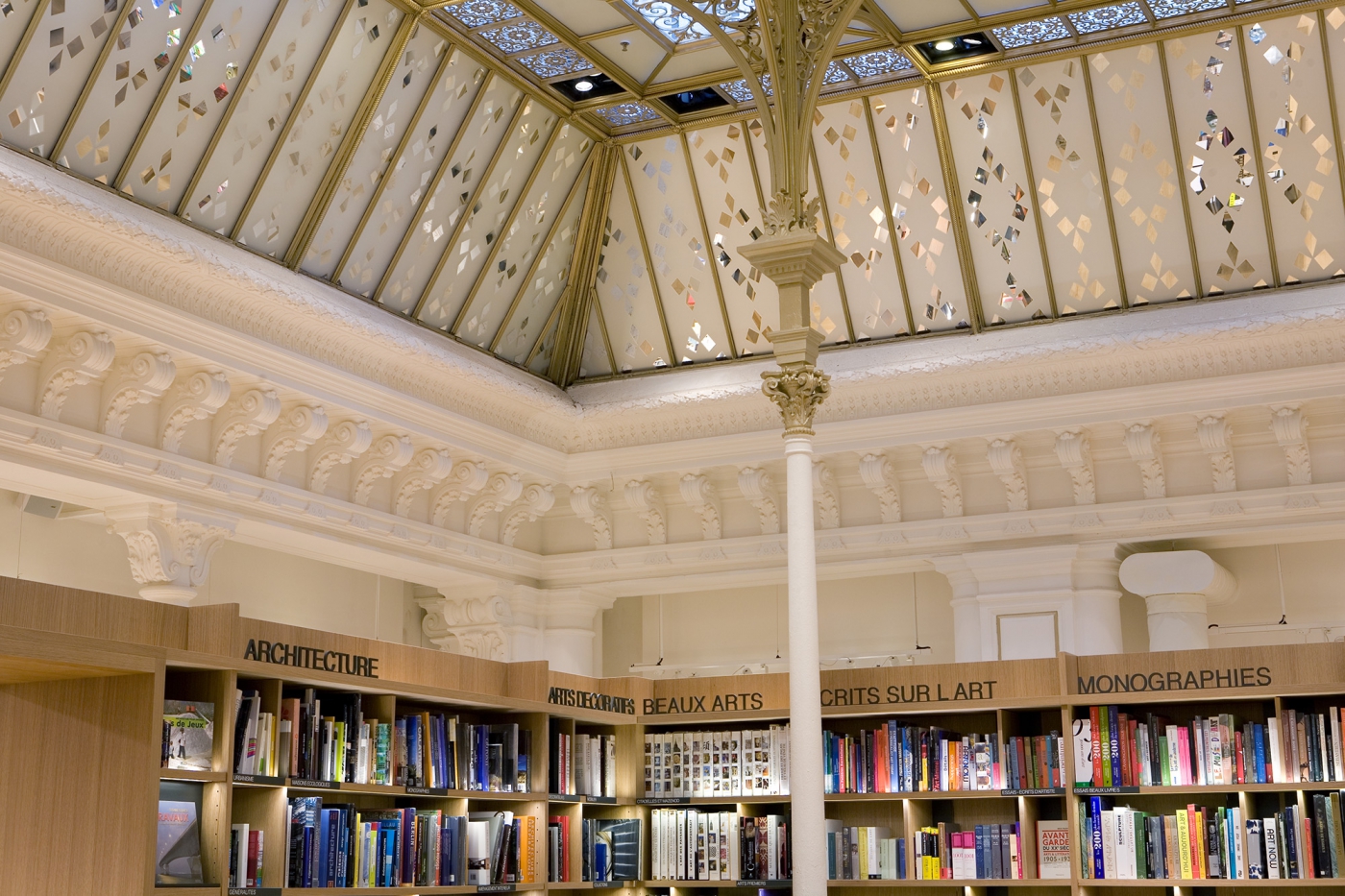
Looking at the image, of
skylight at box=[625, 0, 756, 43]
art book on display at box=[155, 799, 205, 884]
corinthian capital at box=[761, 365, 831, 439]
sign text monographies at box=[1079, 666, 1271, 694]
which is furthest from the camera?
skylight at box=[625, 0, 756, 43]

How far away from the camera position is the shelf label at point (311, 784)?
5.83 m

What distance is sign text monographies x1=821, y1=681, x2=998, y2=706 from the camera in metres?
7.16

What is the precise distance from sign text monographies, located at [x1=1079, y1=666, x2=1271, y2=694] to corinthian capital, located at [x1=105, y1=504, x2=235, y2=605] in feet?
13.5

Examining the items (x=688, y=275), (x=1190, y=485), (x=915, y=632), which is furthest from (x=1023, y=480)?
(x=688, y=275)

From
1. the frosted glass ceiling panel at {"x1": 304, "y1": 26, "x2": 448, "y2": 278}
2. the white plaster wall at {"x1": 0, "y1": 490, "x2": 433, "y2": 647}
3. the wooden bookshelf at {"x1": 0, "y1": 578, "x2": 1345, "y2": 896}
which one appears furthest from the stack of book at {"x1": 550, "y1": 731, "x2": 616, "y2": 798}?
the frosted glass ceiling panel at {"x1": 304, "y1": 26, "x2": 448, "y2": 278}

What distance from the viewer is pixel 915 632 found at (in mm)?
9422

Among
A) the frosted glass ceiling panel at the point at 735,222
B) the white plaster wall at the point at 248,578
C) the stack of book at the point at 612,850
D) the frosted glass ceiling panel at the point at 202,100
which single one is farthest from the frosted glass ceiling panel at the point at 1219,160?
the white plaster wall at the point at 248,578

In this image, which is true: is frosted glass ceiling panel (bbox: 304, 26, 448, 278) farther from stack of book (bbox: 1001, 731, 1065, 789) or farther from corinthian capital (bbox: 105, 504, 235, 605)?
stack of book (bbox: 1001, 731, 1065, 789)

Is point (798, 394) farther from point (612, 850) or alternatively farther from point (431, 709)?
point (612, 850)

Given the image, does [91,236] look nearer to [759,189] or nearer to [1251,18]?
[759,189]

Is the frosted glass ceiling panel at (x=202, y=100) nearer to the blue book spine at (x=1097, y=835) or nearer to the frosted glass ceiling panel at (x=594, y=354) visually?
the frosted glass ceiling panel at (x=594, y=354)

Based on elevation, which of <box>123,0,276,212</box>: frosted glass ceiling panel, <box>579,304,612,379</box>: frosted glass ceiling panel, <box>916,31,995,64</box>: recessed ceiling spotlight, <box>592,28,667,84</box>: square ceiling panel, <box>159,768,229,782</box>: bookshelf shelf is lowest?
<box>159,768,229,782</box>: bookshelf shelf

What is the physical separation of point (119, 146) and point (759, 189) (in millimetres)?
3354

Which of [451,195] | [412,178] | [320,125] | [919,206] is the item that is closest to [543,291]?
[451,195]
